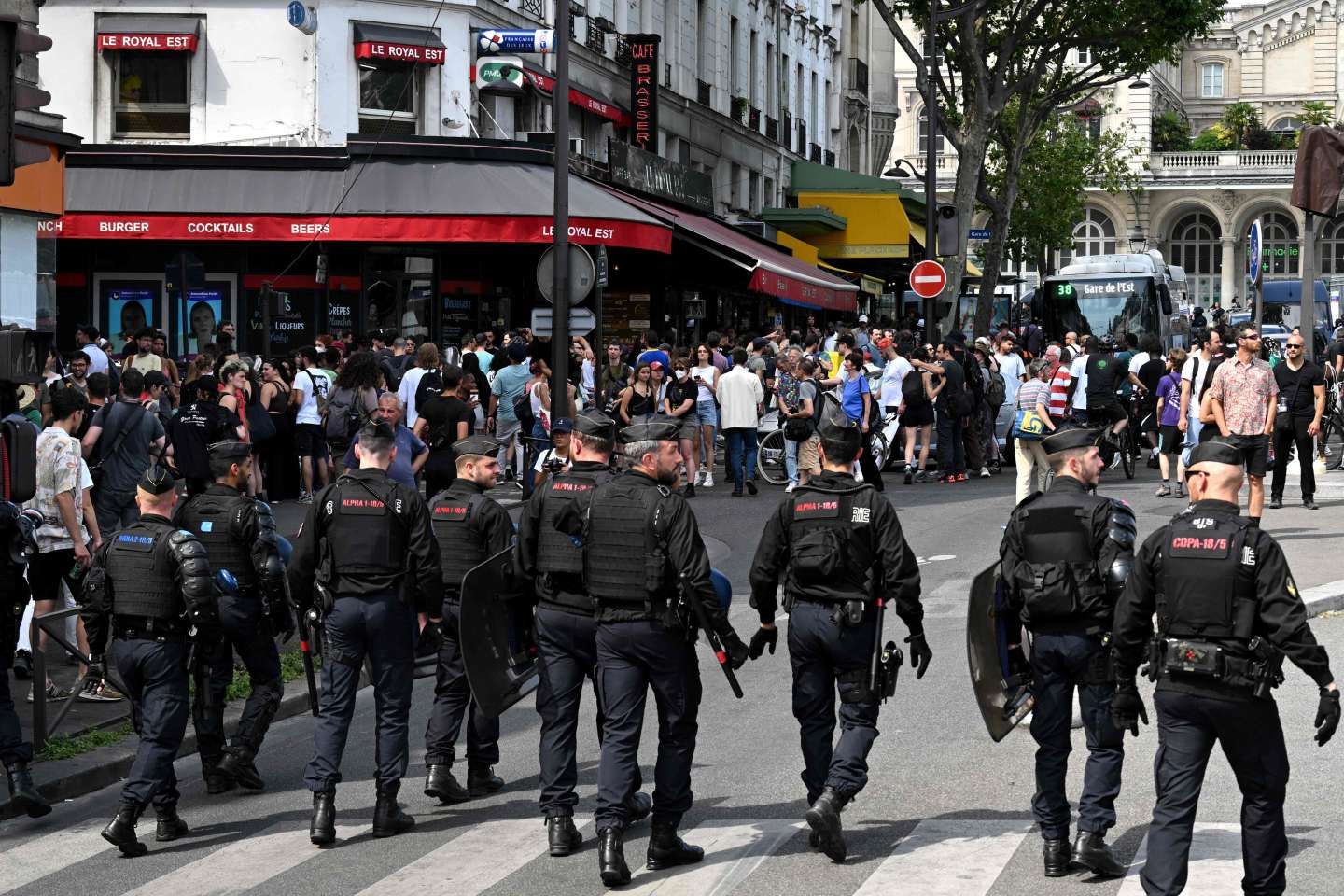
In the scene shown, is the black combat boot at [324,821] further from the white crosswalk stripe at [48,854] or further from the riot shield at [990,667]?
the riot shield at [990,667]

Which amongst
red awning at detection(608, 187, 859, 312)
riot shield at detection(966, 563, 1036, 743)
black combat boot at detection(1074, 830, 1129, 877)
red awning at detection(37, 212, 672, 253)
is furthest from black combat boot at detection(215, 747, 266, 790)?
red awning at detection(608, 187, 859, 312)

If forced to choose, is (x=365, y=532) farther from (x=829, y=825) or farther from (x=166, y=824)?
(x=829, y=825)

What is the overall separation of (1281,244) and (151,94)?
80.0 m

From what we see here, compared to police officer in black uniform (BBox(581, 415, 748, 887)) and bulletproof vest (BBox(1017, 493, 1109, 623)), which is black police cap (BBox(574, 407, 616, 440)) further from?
bulletproof vest (BBox(1017, 493, 1109, 623))

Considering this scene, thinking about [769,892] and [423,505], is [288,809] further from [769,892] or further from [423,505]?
[769,892]

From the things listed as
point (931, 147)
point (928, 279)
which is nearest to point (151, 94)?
point (928, 279)

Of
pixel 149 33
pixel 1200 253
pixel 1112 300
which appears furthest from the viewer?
pixel 1200 253

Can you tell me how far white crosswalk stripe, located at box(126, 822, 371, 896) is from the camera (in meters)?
7.01

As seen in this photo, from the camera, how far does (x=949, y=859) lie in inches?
278

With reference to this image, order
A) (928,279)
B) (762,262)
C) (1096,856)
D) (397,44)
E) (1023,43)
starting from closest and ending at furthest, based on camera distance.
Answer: (1096,856) → (397,44) → (928,279) → (762,262) → (1023,43)

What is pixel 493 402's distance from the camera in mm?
20438

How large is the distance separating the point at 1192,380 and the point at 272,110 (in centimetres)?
1380

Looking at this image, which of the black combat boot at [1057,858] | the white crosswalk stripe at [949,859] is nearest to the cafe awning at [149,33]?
the white crosswalk stripe at [949,859]

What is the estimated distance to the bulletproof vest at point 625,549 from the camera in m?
7.15
